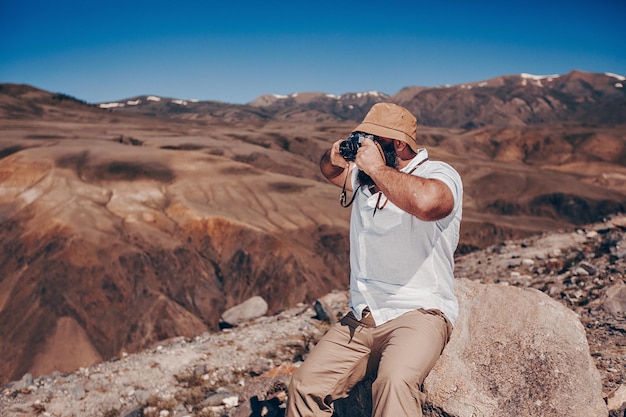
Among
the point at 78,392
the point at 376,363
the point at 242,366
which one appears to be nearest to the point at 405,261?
the point at 376,363

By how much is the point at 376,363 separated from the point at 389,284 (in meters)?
0.74

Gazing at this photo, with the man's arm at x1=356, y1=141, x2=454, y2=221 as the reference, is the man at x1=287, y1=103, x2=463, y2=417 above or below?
below

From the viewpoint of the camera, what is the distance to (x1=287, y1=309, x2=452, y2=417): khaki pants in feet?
11.2

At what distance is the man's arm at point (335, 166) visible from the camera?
14.4ft

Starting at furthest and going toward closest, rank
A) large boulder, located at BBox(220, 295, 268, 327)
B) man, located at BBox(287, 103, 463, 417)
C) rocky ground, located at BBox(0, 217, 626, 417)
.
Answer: large boulder, located at BBox(220, 295, 268, 327) → rocky ground, located at BBox(0, 217, 626, 417) → man, located at BBox(287, 103, 463, 417)

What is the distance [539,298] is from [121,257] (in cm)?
3669

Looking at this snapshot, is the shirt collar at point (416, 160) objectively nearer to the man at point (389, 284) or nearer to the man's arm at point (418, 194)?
the man at point (389, 284)

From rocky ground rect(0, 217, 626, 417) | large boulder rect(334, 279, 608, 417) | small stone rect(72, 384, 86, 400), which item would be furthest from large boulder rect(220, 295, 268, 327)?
large boulder rect(334, 279, 608, 417)

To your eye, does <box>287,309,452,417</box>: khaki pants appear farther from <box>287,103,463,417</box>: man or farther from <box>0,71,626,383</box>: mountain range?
<box>0,71,626,383</box>: mountain range

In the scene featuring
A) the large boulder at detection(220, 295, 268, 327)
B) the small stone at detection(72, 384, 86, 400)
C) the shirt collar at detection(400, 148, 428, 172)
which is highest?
the shirt collar at detection(400, 148, 428, 172)

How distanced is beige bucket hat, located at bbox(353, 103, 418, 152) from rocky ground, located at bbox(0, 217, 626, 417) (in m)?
3.30

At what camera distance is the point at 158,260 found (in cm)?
3900

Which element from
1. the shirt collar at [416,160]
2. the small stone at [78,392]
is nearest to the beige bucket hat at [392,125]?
the shirt collar at [416,160]

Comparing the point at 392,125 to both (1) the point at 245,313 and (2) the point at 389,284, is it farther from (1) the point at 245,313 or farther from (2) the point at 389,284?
(1) the point at 245,313
